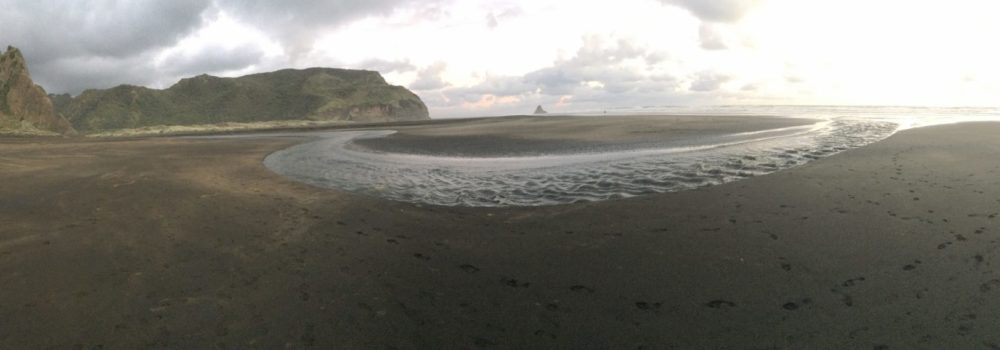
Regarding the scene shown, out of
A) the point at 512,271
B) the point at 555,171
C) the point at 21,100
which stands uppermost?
the point at 21,100

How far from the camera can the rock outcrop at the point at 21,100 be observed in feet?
274

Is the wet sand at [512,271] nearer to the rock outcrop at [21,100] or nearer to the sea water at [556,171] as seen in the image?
the sea water at [556,171]

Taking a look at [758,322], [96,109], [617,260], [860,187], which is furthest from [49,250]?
[96,109]

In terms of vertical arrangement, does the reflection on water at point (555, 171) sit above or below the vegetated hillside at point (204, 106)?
below

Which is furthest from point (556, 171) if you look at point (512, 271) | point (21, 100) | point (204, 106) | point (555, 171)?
point (204, 106)

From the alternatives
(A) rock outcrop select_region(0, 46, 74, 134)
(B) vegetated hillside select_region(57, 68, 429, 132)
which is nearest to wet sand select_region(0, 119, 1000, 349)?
(A) rock outcrop select_region(0, 46, 74, 134)

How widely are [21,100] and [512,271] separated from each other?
128m

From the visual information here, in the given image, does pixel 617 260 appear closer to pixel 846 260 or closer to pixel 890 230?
pixel 846 260

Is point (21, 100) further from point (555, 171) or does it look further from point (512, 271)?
point (512, 271)

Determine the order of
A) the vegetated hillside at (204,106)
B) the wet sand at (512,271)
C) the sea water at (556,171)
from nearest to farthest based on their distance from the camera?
the wet sand at (512,271), the sea water at (556,171), the vegetated hillside at (204,106)

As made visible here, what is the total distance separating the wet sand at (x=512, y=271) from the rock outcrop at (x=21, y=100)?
10372cm

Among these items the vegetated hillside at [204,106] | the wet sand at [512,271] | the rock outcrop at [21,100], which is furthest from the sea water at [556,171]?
the vegetated hillside at [204,106]

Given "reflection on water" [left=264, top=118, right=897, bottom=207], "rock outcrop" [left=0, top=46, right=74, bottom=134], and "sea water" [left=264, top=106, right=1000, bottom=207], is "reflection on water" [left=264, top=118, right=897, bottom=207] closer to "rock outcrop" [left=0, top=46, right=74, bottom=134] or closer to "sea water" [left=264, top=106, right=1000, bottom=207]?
"sea water" [left=264, top=106, right=1000, bottom=207]

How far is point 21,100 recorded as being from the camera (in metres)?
89.6
